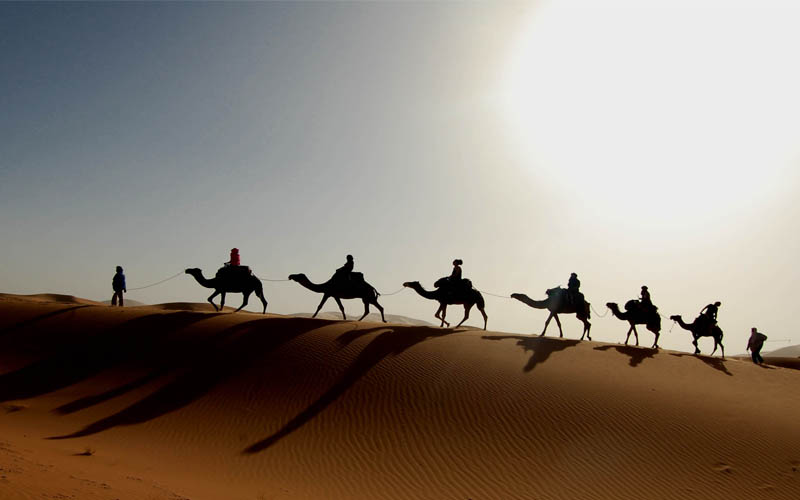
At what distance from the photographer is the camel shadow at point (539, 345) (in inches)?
569

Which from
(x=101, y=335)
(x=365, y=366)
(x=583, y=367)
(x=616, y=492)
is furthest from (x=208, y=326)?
(x=616, y=492)

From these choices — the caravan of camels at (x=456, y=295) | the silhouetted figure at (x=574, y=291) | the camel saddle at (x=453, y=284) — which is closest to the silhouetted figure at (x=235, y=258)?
the caravan of camels at (x=456, y=295)

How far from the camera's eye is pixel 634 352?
16750 mm

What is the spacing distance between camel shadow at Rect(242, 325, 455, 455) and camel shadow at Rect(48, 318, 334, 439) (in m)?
2.19

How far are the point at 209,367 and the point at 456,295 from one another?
8.99 metres

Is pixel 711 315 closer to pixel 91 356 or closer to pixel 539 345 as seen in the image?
pixel 539 345

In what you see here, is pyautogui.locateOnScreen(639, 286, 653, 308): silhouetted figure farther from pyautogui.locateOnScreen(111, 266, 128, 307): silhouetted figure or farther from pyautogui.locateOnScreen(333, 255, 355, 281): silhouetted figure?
pyautogui.locateOnScreen(111, 266, 128, 307): silhouetted figure

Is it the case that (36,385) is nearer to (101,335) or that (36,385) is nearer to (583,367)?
(101,335)

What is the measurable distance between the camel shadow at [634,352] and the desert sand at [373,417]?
0.13 m

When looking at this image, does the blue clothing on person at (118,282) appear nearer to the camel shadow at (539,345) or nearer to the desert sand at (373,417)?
the desert sand at (373,417)

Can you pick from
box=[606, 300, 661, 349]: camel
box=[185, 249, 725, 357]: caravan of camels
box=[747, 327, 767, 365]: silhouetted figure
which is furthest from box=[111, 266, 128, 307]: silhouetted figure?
box=[747, 327, 767, 365]: silhouetted figure

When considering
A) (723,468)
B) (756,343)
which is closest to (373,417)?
(723,468)

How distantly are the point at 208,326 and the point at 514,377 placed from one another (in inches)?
404

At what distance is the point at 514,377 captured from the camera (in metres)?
12.7
